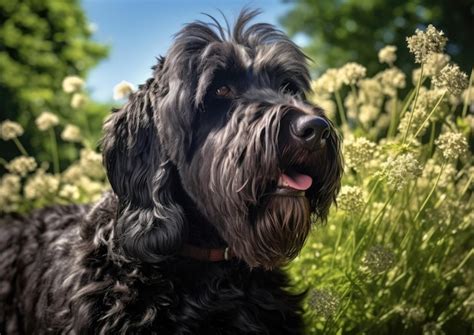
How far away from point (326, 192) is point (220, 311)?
76 centimetres

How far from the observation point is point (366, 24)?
1666cm

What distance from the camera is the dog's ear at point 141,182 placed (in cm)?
285

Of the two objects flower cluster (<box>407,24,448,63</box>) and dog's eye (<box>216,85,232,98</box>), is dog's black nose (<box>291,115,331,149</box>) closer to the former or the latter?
dog's eye (<box>216,85,232,98</box>)

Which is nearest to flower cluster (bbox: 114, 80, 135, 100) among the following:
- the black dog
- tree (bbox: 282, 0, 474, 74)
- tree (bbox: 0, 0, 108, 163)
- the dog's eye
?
the black dog

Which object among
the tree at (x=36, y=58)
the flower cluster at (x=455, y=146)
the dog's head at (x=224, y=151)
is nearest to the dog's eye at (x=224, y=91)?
the dog's head at (x=224, y=151)

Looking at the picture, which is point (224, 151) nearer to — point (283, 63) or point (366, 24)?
point (283, 63)

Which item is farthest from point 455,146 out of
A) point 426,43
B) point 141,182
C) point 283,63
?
point 141,182

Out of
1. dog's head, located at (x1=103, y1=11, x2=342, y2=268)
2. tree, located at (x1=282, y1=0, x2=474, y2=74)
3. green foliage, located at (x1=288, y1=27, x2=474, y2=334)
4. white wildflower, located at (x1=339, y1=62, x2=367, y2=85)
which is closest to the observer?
dog's head, located at (x1=103, y1=11, x2=342, y2=268)

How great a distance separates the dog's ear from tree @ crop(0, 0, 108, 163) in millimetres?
9244

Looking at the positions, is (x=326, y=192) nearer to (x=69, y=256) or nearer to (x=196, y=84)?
(x=196, y=84)

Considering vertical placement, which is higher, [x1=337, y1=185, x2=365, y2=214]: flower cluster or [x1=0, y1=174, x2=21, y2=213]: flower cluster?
[x1=0, y1=174, x2=21, y2=213]: flower cluster

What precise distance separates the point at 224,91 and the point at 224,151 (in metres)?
0.33

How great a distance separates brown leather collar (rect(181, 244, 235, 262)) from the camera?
2932 millimetres

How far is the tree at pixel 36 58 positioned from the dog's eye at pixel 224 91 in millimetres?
9543
